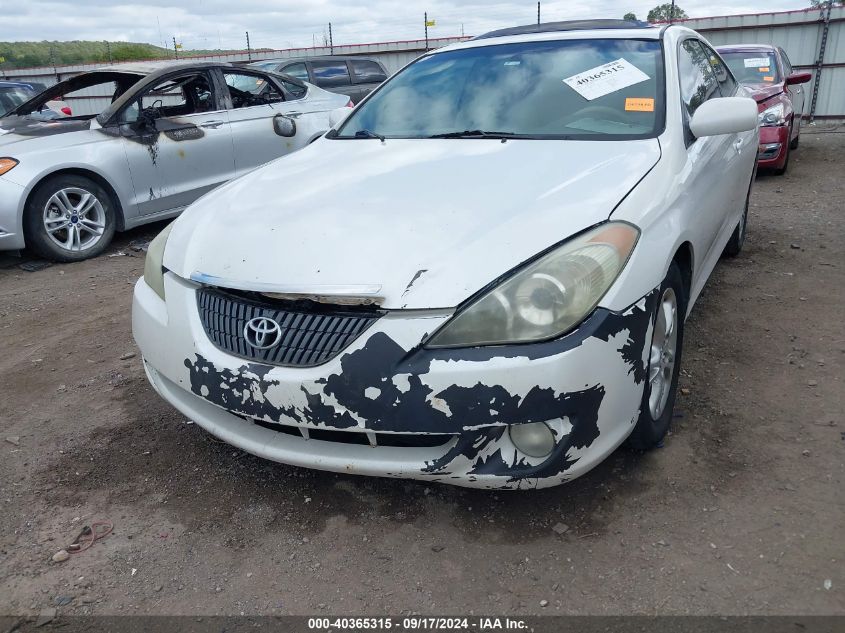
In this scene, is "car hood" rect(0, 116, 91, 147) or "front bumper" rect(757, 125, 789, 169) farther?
"front bumper" rect(757, 125, 789, 169)

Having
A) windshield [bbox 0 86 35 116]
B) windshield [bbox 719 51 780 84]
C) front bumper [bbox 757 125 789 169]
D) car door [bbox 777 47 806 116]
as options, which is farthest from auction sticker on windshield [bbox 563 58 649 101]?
windshield [bbox 0 86 35 116]

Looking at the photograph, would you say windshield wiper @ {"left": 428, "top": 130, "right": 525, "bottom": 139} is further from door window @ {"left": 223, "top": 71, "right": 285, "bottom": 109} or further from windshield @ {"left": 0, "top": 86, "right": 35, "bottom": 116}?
windshield @ {"left": 0, "top": 86, "right": 35, "bottom": 116}

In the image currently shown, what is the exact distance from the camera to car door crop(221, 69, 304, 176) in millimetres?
6344

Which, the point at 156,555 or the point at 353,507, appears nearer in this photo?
the point at 156,555

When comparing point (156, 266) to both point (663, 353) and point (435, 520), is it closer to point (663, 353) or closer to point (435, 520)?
point (435, 520)

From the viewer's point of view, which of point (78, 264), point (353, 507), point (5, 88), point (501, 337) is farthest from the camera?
point (5, 88)

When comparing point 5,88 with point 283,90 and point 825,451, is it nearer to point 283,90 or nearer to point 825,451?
point 283,90

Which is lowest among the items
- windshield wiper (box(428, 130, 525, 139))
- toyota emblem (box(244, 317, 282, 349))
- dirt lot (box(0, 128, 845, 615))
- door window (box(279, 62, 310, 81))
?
dirt lot (box(0, 128, 845, 615))

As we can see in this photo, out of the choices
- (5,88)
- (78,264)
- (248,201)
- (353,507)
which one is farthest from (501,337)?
(5,88)

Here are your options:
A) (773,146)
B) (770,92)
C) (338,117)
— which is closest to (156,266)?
(338,117)

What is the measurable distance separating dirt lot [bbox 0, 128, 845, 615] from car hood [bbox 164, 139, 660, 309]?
0.79 metres

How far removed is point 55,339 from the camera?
404 centimetres

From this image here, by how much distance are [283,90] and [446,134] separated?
4.32 metres

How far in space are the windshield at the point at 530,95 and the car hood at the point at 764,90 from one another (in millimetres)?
4989
